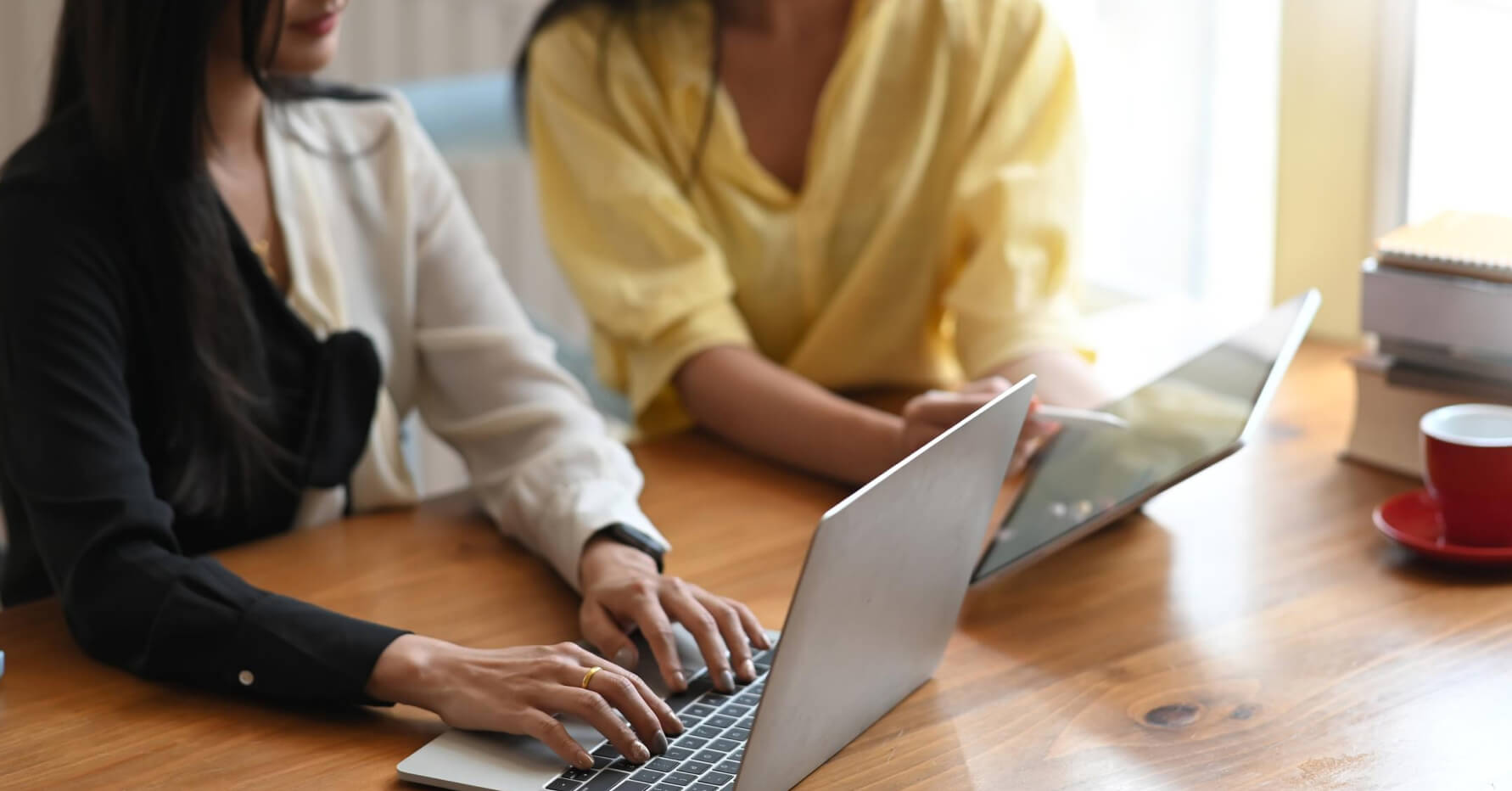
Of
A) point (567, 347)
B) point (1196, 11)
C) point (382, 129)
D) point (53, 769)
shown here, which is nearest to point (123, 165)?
point (382, 129)

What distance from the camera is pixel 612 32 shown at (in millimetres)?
1371

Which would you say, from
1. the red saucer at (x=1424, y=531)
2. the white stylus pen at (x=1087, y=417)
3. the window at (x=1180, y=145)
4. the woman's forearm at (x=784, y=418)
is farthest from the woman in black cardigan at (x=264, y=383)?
the window at (x=1180, y=145)

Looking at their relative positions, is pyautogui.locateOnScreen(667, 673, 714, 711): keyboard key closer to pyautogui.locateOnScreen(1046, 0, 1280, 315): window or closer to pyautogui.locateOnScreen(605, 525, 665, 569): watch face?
pyautogui.locateOnScreen(605, 525, 665, 569): watch face

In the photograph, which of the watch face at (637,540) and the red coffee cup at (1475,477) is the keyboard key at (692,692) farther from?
the red coffee cup at (1475,477)

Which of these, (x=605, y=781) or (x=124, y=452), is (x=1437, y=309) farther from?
(x=124, y=452)

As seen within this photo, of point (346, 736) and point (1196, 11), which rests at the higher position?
point (1196, 11)

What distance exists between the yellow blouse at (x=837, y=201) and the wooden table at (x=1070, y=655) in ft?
0.74

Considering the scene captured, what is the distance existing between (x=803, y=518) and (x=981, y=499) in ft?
1.01

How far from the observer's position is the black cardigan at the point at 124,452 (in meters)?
0.85

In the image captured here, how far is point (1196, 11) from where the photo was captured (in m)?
2.04

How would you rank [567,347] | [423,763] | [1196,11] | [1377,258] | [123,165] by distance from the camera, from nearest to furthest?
1. [423,763]
2. [123,165]
3. [1377,258]
4. [567,347]
5. [1196,11]

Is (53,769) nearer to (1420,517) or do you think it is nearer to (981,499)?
(981,499)

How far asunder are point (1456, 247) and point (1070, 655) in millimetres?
481

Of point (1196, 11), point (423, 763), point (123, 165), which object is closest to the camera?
Answer: point (423, 763)
